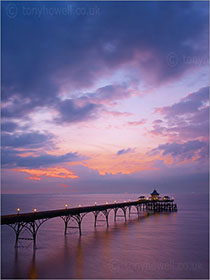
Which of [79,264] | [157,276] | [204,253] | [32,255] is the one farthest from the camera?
[204,253]

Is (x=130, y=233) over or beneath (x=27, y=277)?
beneath

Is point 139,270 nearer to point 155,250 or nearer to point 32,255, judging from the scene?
point 155,250

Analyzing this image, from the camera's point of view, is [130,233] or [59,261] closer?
[59,261]

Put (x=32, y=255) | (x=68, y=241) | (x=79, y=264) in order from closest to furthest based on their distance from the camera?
(x=79, y=264), (x=32, y=255), (x=68, y=241)

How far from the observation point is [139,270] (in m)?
26.2

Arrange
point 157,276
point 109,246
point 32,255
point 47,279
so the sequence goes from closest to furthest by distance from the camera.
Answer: point 47,279 < point 157,276 < point 32,255 < point 109,246

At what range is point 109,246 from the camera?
35.3 m

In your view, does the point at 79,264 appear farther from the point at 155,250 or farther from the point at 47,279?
the point at 155,250

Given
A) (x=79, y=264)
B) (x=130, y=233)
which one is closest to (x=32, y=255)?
(x=79, y=264)

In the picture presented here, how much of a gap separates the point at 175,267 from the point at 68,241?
1704 cm

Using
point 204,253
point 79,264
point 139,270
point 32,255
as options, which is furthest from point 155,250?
point 32,255

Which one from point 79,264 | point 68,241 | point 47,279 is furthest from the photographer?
point 68,241

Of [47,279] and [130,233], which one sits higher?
[47,279]

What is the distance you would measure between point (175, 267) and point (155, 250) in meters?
6.83
